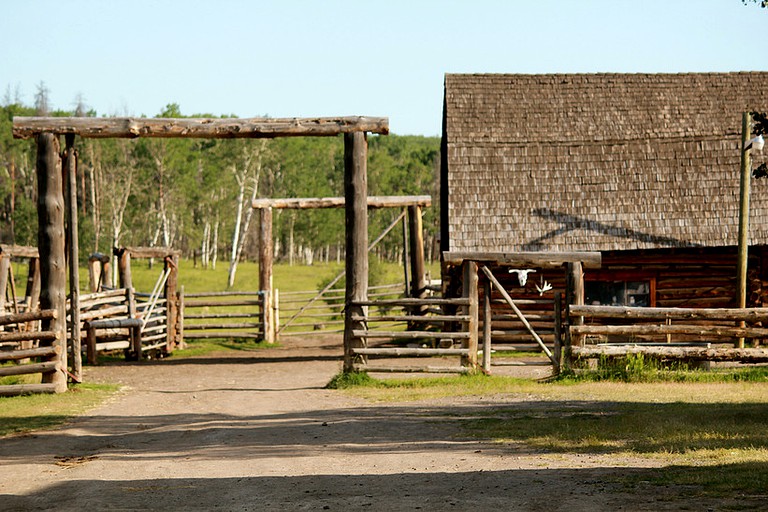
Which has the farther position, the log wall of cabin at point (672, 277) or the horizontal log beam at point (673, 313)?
the log wall of cabin at point (672, 277)

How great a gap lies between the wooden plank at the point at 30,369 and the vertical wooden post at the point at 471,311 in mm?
6784

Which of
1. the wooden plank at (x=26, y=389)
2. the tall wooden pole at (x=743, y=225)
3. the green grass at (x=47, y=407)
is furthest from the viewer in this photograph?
the tall wooden pole at (x=743, y=225)

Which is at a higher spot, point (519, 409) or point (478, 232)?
point (478, 232)

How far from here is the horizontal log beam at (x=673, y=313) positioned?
16.7 m

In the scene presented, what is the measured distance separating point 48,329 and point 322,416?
6.18 m

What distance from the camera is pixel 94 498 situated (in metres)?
7.98

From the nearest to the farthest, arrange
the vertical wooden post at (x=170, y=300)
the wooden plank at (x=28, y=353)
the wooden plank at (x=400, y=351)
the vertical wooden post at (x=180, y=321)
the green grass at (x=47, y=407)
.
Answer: the green grass at (x=47, y=407) < the wooden plank at (x=28, y=353) < the wooden plank at (x=400, y=351) < the vertical wooden post at (x=170, y=300) < the vertical wooden post at (x=180, y=321)

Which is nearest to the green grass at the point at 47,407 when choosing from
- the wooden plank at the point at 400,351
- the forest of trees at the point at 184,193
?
the wooden plank at the point at 400,351

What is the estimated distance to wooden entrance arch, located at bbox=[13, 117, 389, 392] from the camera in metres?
17.3

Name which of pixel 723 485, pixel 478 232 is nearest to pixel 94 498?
pixel 723 485

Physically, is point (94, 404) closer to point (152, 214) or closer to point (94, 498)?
point (94, 498)

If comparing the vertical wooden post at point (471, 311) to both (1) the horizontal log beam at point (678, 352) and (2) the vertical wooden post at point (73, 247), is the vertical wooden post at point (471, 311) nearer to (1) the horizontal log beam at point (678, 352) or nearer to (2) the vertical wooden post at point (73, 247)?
(1) the horizontal log beam at point (678, 352)

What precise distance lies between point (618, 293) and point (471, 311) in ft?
27.6

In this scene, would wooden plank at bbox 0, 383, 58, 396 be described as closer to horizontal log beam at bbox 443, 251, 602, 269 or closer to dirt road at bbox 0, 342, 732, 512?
dirt road at bbox 0, 342, 732, 512
